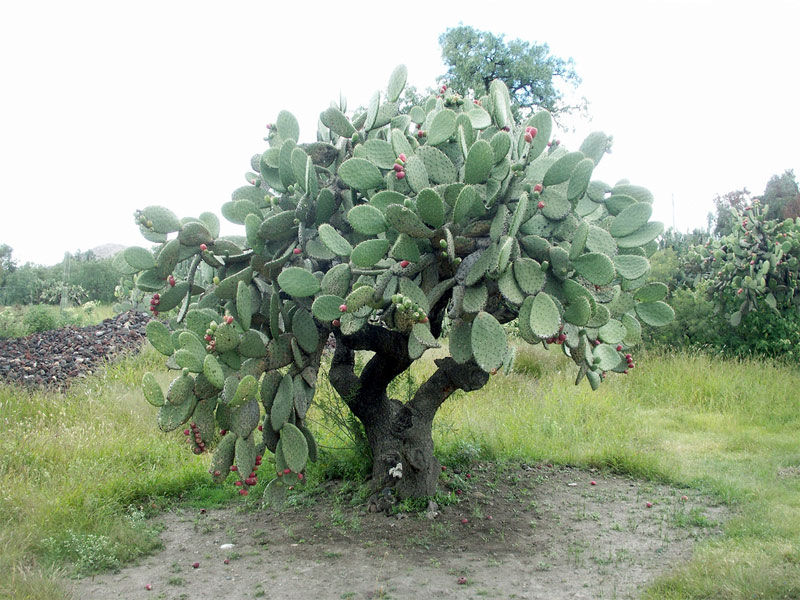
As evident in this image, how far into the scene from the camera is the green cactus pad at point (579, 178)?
10.0 ft

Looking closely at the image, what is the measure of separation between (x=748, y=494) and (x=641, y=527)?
3.77 feet

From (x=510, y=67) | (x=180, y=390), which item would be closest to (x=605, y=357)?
(x=180, y=390)

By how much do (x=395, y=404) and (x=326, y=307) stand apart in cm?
189

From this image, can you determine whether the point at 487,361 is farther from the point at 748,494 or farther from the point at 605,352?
the point at 748,494

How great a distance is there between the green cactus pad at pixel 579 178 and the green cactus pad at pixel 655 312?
2.77 ft

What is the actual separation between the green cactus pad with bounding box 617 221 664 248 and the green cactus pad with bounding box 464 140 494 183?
84cm

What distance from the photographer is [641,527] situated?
14.5 feet

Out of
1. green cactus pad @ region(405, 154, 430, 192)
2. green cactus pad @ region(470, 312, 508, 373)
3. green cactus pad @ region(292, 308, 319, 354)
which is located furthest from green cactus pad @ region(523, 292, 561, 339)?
green cactus pad @ region(292, 308, 319, 354)

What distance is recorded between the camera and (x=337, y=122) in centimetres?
363

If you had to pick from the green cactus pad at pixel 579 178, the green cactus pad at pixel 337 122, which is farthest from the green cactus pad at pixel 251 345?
the green cactus pad at pixel 579 178

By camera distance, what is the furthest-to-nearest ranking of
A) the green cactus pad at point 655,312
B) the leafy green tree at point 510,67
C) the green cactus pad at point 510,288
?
the leafy green tree at point 510,67 → the green cactus pad at point 655,312 → the green cactus pad at point 510,288

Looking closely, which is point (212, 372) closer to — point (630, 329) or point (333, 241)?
point (333, 241)

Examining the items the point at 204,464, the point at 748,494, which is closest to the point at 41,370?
the point at 204,464

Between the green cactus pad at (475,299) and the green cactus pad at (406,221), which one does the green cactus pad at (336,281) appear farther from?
the green cactus pad at (475,299)
